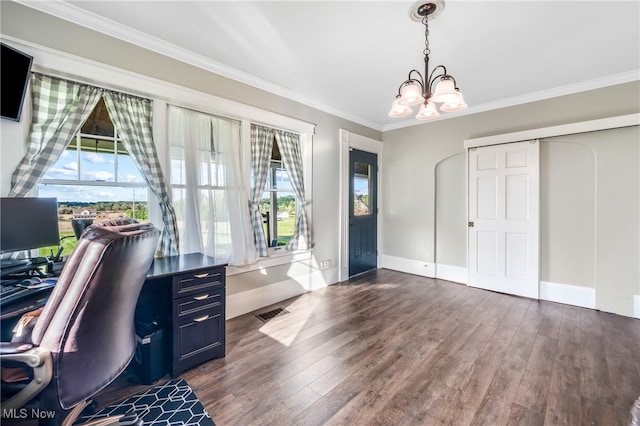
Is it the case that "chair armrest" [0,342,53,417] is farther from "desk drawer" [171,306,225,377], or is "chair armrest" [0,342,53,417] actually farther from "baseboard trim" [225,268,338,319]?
"baseboard trim" [225,268,338,319]

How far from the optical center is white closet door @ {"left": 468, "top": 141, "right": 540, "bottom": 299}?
3727 millimetres

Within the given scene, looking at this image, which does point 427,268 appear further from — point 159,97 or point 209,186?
point 159,97

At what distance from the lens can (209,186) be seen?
9.46 ft

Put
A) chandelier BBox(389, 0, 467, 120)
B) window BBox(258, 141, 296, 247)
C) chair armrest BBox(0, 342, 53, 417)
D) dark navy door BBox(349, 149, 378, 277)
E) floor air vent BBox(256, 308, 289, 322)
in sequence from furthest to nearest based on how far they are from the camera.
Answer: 1. dark navy door BBox(349, 149, 378, 277)
2. window BBox(258, 141, 296, 247)
3. floor air vent BBox(256, 308, 289, 322)
4. chandelier BBox(389, 0, 467, 120)
5. chair armrest BBox(0, 342, 53, 417)

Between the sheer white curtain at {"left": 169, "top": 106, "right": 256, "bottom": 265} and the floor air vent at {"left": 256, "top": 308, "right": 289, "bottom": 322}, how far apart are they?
64cm

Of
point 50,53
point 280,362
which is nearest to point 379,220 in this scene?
point 280,362

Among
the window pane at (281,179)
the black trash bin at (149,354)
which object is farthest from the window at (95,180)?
the window pane at (281,179)

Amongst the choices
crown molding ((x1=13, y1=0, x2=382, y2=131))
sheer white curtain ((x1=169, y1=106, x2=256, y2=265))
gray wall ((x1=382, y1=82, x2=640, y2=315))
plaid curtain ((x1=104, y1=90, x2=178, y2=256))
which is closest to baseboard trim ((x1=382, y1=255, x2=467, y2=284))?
gray wall ((x1=382, y1=82, x2=640, y2=315))

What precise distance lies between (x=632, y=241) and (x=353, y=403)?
3700 mm

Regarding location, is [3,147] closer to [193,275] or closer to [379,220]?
[193,275]

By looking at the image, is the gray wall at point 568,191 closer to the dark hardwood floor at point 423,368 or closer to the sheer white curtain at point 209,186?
the dark hardwood floor at point 423,368

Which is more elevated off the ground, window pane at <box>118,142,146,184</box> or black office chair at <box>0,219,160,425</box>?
window pane at <box>118,142,146,184</box>

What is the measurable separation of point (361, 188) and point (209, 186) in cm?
280

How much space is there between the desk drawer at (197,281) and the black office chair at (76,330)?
0.76m
